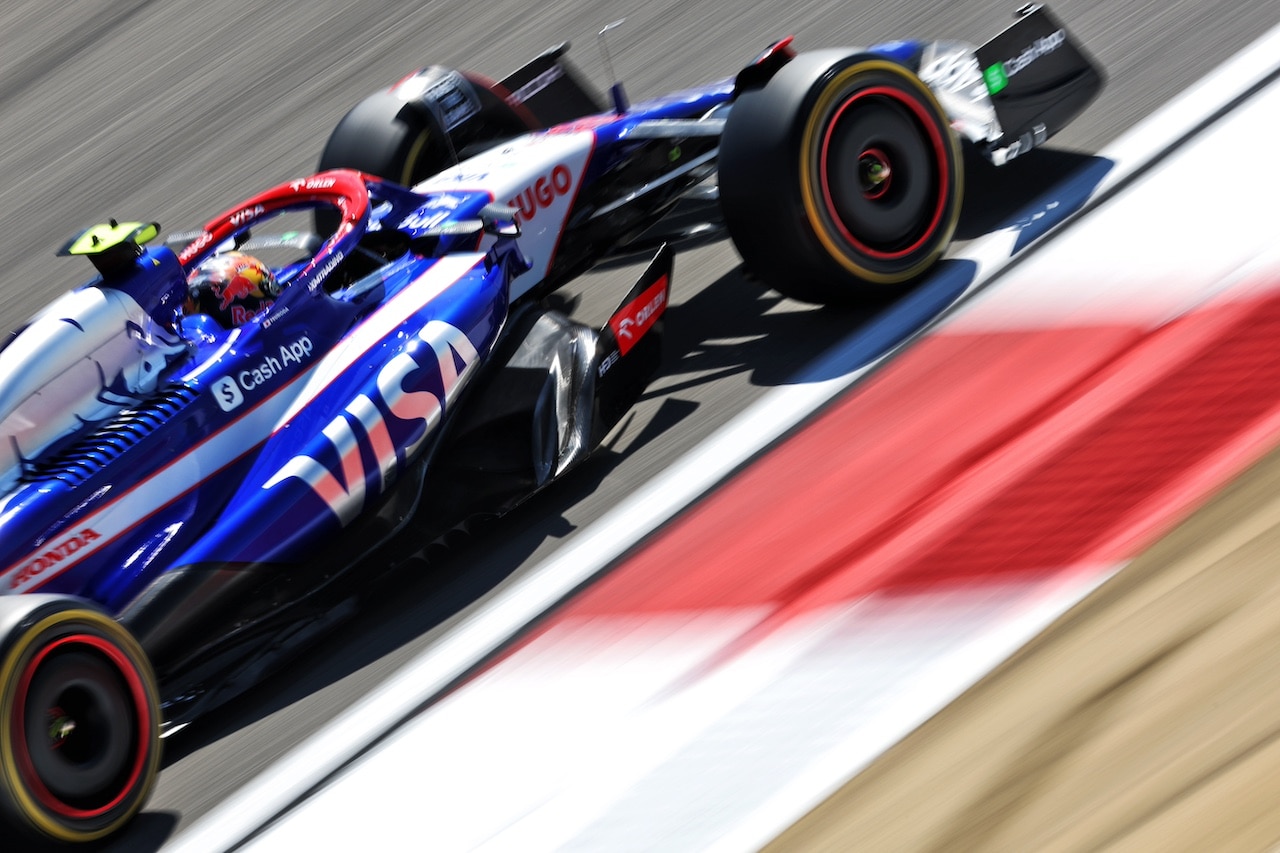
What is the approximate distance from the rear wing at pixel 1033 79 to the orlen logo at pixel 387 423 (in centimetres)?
206

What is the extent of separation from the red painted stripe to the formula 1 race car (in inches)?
24.3

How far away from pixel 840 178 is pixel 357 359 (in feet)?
5.33

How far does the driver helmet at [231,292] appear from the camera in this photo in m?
5.16

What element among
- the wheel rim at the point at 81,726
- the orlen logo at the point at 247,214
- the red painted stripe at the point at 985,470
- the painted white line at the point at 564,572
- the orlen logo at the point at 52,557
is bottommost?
the red painted stripe at the point at 985,470

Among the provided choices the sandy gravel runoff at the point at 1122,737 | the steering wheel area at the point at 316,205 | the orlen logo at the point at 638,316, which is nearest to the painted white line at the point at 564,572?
the orlen logo at the point at 638,316

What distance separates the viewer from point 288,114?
8.27 meters

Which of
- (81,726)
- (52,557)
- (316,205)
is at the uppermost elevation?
(316,205)

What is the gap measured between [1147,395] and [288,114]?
5071 mm

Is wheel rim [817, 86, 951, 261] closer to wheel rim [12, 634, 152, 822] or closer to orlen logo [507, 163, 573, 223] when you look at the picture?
orlen logo [507, 163, 573, 223]

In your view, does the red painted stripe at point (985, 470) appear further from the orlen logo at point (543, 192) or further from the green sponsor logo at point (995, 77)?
the orlen logo at point (543, 192)

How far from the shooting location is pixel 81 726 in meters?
4.36

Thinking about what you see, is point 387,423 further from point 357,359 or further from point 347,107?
point 347,107

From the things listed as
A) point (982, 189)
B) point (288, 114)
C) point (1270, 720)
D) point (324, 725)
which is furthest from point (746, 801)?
point (288, 114)

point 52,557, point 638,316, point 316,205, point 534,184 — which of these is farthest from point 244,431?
point 534,184
